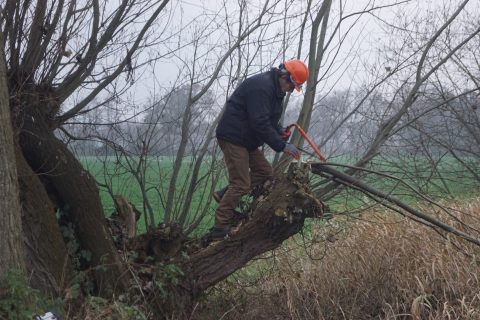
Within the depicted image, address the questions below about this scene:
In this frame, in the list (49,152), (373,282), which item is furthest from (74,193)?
(373,282)

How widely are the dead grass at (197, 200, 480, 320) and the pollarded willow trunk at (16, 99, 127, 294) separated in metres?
1.14

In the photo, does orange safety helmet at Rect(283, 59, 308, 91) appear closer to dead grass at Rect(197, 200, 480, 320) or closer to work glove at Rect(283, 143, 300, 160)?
work glove at Rect(283, 143, 300, 160)

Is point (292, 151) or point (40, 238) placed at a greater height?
point (292, 151)

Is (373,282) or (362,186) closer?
(362,186)

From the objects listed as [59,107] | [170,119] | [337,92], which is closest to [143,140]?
[170,119]

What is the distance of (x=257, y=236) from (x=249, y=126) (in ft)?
3.47

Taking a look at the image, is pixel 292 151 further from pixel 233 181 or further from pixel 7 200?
pixel 7 200

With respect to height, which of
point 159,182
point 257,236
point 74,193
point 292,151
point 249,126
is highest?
point 249,126

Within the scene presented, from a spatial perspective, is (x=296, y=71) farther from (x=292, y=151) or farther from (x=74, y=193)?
(x=74, y=193)

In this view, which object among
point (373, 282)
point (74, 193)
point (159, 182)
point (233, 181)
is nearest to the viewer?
point (74, 193)

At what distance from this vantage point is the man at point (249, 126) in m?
5.32

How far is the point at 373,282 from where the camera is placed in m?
5.88

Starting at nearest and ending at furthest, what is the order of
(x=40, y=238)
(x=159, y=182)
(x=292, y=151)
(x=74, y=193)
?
(x=40, y=238), (x=74, y=193), (x=292, y=151), (x=159, y=182)

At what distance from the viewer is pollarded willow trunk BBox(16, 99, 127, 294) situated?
197 inches
